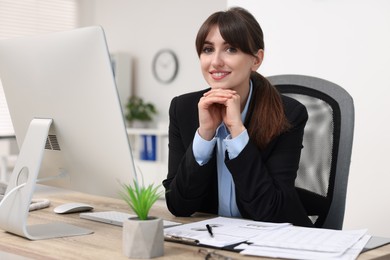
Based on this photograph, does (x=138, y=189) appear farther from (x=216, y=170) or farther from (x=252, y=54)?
(x=252, y=54)

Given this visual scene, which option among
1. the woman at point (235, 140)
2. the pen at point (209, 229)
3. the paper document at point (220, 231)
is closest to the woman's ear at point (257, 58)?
the woman at point (235, 140)

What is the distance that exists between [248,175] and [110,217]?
0.39m

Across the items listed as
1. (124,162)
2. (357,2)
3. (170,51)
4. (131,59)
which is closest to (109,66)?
(124,162)

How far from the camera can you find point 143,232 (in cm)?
115

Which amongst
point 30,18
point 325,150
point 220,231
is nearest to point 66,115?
point 220,231

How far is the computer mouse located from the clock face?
14.5 ft

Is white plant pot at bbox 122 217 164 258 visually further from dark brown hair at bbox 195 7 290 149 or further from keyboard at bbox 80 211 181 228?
dark brown hair at bbox 195 7 290 149

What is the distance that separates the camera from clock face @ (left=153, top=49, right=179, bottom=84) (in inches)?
240

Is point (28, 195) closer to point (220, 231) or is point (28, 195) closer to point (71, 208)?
point (71, 208)

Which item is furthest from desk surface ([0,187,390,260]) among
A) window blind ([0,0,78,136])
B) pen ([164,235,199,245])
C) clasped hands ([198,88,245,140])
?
window blind ([0,0,78,136])

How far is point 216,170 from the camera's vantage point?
68.2 inches

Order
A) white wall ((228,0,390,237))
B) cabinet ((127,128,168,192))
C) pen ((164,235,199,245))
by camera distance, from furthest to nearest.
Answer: cabinet ((127,128,168,192)) < white wall ((228,0,390,237)) < pen ((164,235,199,245))

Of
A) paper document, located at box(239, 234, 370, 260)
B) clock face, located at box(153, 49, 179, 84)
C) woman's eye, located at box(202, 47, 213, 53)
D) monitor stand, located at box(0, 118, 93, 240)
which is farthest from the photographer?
clock face, located at box(153, 49, 179, 84)

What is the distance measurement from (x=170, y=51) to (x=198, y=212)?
451 centimetres
